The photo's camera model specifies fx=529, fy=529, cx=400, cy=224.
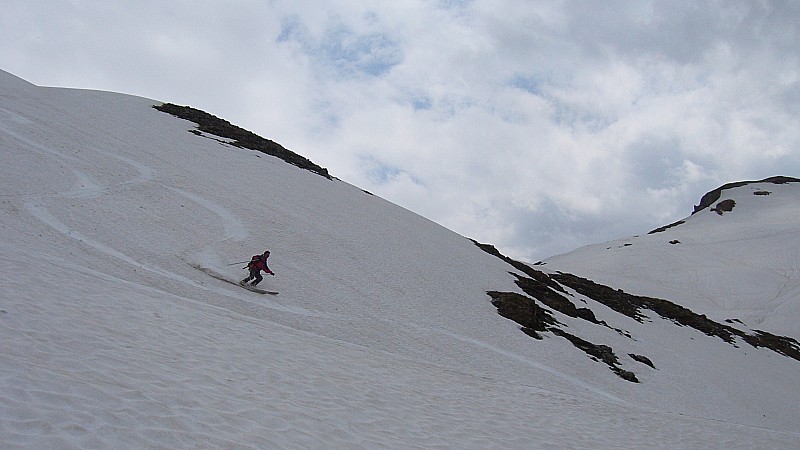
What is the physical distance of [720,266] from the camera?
66.2m

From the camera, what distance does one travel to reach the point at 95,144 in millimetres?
32344

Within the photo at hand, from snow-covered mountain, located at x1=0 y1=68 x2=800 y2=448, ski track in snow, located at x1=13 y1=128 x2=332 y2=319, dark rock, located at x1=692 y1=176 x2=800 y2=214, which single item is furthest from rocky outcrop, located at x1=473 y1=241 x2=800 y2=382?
dark rock, located at x1=692 y1=176 x2=800 y2=214

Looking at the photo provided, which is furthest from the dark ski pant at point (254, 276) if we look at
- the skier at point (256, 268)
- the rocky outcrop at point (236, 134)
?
the rocky outcrop at point (236, 134)

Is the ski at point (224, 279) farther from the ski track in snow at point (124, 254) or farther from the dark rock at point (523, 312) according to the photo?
the dark rock at point (523, 312)

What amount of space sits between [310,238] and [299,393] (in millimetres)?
19747

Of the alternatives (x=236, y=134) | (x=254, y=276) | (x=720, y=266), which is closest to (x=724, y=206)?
(x=720, y=266)

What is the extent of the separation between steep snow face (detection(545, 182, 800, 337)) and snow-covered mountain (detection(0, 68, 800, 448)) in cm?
89

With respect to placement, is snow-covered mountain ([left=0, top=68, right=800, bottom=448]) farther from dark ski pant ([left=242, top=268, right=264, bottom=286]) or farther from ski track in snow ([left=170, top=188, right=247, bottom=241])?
dark ski pant ([left=242, top=268, right=264, bottom=286])

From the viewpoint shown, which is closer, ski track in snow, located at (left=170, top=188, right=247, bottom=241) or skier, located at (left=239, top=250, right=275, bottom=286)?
skier, located at (left=239, top=250, right=275, bottom=286)

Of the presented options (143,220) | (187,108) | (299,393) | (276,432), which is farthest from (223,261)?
(187,108)

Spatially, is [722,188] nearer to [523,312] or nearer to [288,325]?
[523,312]

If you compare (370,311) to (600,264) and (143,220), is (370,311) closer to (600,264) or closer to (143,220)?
(143,220)

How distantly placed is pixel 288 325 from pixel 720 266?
215ft

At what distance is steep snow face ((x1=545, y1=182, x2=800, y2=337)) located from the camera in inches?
2183
